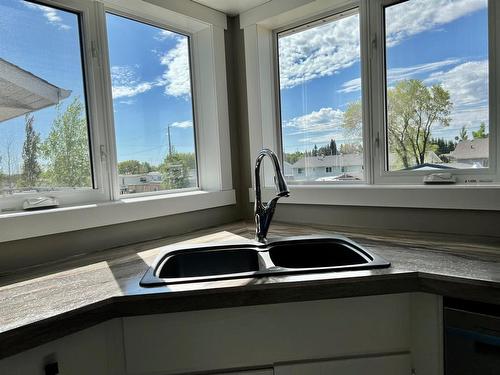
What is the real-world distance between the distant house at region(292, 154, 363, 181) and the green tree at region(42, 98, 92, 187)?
1105 millimetres

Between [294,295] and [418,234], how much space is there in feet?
2.67

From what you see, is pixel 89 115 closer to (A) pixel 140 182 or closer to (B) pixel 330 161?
(A) pixel 140 182

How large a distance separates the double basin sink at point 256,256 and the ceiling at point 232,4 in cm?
128

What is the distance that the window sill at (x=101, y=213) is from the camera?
127 centimetres

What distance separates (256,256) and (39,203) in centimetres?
87

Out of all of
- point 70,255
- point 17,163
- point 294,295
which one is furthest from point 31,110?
Result: point 294,295

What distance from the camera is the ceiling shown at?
6.20 ft

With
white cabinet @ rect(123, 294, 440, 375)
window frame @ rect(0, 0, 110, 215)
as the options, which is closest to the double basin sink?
white cabinet @ rect(123, 294, 440, 375)

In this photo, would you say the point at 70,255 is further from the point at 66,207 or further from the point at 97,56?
the point at 97,56

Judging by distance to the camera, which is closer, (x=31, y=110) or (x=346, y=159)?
(x=31, y=110)

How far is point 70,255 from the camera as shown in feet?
4.68

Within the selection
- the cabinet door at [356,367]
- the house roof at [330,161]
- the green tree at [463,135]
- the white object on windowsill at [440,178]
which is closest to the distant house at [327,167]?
the house roof at [330,161]

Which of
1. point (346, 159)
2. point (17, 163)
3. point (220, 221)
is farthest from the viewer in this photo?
point (220, 221)

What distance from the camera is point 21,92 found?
1393mm
